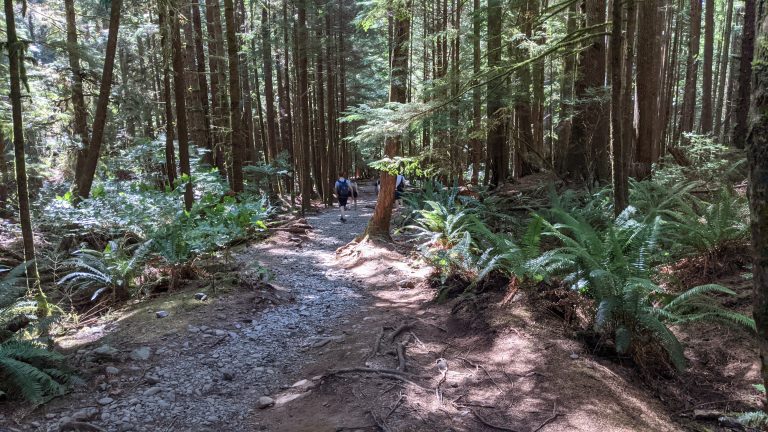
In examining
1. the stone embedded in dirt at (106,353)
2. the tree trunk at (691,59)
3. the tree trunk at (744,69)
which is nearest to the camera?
the stone embedded in dirt at (106,353)

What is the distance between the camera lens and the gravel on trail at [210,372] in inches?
137

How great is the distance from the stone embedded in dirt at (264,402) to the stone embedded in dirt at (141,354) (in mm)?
1449

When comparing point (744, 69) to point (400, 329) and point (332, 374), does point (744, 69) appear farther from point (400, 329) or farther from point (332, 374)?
point (332, 374)

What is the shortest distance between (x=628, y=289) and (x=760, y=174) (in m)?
2.38

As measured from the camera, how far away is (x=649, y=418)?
333 centimetres

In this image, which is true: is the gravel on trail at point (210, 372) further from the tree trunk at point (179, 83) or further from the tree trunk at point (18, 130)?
→ the tree trunk at point (179, 83)

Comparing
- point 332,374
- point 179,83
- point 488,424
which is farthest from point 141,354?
point 179,83

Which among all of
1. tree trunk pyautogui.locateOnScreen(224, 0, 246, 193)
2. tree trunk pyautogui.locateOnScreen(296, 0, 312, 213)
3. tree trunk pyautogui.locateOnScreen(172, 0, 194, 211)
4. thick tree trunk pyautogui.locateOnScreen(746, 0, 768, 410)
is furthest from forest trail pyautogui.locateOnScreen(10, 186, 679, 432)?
tree trunk pyautogui.locateOnScreen(296, 0, 312, 213)

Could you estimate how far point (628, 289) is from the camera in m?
3.93

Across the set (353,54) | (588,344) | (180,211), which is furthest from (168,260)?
(353,54)

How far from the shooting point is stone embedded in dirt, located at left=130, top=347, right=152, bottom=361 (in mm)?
4439

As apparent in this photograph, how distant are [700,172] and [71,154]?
1858 centimetres

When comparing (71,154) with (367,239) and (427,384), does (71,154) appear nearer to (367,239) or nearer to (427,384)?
(367,239)

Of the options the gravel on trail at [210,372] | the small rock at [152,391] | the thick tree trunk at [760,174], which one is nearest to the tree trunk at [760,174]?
the thick tree trunk at [760,174]
